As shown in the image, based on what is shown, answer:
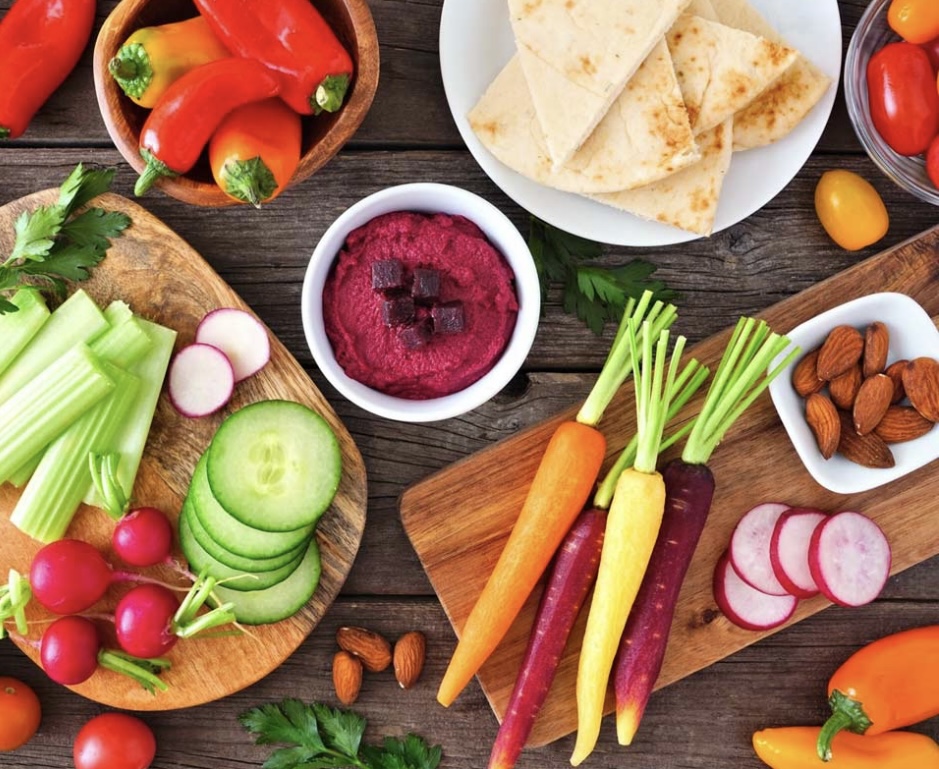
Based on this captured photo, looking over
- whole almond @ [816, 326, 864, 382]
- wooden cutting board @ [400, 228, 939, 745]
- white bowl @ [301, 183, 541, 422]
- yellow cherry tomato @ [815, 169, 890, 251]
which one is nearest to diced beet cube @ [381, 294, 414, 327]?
white bowl @ [301, 183, 541, 422]

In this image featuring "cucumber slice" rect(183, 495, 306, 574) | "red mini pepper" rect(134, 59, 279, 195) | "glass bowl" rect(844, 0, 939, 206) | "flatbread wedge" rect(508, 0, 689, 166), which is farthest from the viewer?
"glass bowl" rect(844, 0, 939, 206)

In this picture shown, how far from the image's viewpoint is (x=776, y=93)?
195 centimetres

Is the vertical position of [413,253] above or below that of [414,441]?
above

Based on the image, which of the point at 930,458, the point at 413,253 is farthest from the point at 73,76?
the point at 930,458

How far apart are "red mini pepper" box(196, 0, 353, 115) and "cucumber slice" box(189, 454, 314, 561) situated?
2.69 ft

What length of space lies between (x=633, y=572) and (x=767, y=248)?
32.6 inches

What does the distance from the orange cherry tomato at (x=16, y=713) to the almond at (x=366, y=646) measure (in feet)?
2.39

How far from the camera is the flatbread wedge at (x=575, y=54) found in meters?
1.86

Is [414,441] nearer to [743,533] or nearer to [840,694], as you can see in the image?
[743,533]

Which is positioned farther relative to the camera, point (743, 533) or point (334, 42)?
point (743, 533)

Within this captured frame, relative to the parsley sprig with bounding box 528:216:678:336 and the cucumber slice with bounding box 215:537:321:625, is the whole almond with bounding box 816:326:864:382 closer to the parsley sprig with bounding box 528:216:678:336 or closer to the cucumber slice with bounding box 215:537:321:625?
the parsley sprig with bounding box 528:216:678:336

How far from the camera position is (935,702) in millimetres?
2195

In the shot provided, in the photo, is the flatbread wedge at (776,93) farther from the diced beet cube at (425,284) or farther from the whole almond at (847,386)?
the diced beet cube at (425,284)

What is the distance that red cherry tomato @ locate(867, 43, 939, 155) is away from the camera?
1.99 m
